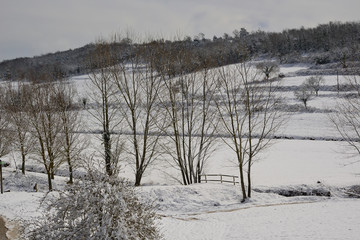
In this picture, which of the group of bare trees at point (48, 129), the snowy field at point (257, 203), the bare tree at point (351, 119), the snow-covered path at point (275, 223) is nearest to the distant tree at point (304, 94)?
the bare tree at point (351, 119)

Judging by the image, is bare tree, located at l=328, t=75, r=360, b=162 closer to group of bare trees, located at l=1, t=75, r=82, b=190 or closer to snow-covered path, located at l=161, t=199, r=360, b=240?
snow-covered path, located at l=161, t=199, r=360, b=240

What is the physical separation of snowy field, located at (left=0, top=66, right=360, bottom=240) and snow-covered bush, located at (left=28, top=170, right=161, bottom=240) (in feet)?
7.11

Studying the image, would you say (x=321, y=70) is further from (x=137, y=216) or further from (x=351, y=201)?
(x=137, y=216)

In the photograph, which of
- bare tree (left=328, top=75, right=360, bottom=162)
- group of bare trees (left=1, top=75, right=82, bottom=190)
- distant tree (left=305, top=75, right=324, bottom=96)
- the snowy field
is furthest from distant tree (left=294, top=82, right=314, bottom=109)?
group of bare trees (left=1, top=75, right=82, bottom=190)

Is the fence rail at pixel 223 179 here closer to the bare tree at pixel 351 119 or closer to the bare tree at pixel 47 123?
the bare tree at pixel 351 119

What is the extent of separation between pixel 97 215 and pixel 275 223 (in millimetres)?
9968

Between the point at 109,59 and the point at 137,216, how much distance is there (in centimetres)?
1598

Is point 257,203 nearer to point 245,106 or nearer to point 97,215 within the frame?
point 245,106

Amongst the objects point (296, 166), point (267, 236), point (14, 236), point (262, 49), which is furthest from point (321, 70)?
point (14, 236)

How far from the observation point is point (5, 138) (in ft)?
92.3

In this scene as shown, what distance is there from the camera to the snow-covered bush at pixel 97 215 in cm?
758

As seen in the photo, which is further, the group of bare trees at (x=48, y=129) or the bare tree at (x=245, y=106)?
the group of bare trees at (x=48, y=129)

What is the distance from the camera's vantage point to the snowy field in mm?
13375

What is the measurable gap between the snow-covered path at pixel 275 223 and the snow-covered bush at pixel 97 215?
209 inches
